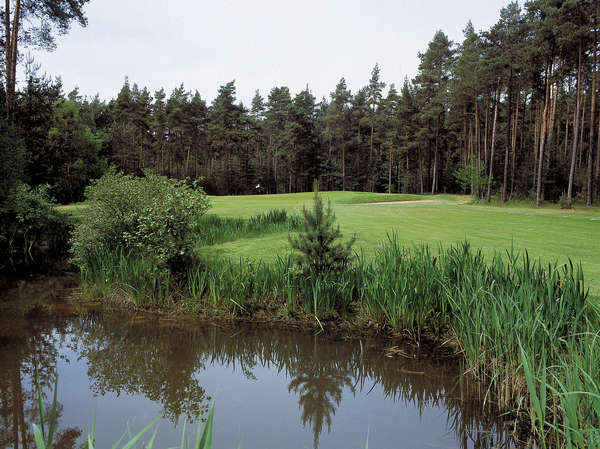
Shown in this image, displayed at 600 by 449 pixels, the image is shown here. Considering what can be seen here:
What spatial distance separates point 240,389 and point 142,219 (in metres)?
4.33

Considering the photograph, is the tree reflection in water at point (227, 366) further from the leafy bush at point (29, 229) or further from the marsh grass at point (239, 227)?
the leafy bush at point (29, 229)

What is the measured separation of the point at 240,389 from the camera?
3650 millimetres

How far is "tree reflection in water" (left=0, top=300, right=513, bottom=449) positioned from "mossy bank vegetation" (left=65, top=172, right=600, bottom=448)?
14.8 inches

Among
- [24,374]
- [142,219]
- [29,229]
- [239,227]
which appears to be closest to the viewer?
[24,374]

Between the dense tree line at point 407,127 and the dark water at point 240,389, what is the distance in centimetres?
1440

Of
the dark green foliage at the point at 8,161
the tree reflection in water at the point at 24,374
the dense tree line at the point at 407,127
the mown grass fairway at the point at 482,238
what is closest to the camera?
the tree reflection in water at the point at 24,374

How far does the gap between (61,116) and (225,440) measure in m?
31.7

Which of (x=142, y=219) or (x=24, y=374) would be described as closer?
(x=24, y=374)

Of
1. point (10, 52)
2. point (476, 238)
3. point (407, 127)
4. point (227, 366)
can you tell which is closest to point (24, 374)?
point (227, 366)

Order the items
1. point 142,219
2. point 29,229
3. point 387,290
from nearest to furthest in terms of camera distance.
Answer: point 387,290, point 142,219, point 29,229

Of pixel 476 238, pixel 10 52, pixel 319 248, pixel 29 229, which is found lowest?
pixel 29 229

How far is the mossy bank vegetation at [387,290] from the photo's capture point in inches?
120

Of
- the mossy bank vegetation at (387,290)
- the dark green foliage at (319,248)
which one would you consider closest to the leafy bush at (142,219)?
the mossy bank vegetation at (387,290)

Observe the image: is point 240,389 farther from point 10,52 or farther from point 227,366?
point 10,52
